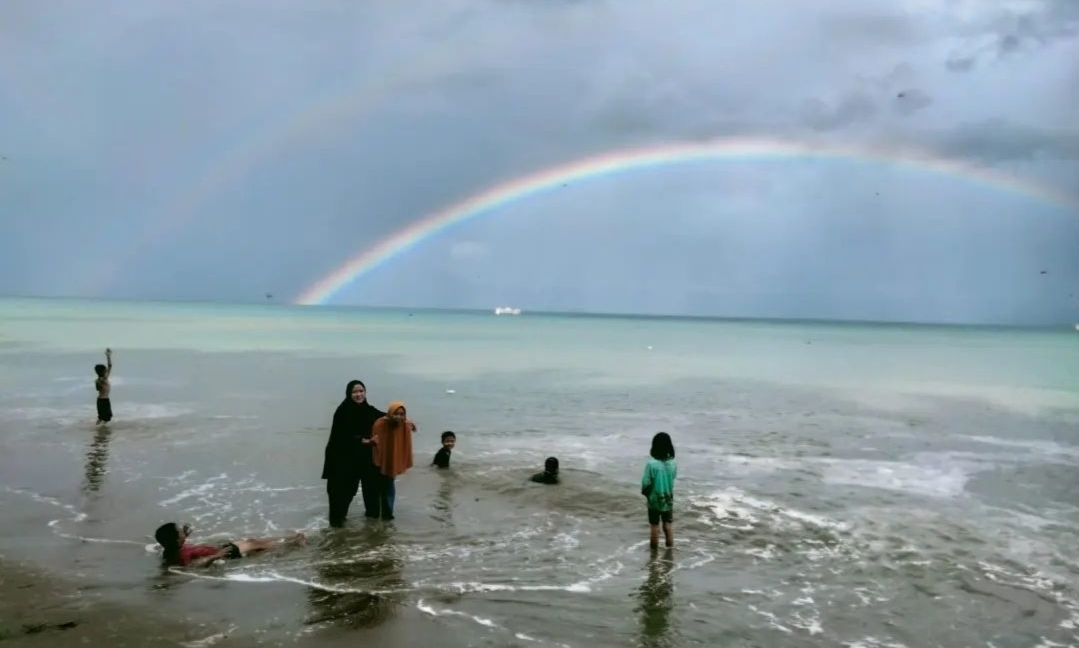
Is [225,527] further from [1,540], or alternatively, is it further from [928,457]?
[928,457]

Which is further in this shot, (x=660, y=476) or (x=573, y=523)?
(x=573, y=523)

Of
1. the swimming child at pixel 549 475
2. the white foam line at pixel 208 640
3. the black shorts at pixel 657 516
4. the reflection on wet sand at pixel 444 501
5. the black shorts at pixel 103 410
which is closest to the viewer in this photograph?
the white foam line at pixel 208 640

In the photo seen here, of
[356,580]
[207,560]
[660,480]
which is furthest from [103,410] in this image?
[660,480]

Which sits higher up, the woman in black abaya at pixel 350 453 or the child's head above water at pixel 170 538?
the woman in black abaya at pixel 350 453

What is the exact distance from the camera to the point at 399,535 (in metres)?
11.4

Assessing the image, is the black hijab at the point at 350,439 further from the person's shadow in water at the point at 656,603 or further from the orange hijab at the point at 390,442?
the person's shadow in water at the point at 656,603

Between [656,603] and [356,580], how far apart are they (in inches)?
133

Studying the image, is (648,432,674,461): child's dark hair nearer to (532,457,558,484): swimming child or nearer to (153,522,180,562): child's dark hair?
(532,457,558,484): swimming child

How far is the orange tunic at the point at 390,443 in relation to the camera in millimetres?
10953

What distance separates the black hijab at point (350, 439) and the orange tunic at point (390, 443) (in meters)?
0.15

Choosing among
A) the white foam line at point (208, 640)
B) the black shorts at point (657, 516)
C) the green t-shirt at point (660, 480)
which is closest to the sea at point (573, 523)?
the white foam line at point (208, 640)

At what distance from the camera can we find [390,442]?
431 inches

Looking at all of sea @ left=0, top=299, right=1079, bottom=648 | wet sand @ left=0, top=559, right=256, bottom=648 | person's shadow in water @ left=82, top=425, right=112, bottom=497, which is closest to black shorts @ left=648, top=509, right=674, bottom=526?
sea @ left=0, top=299, right=1079, bottom=648

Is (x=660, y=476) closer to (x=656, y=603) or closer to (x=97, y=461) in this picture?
(x=656, y=603)
